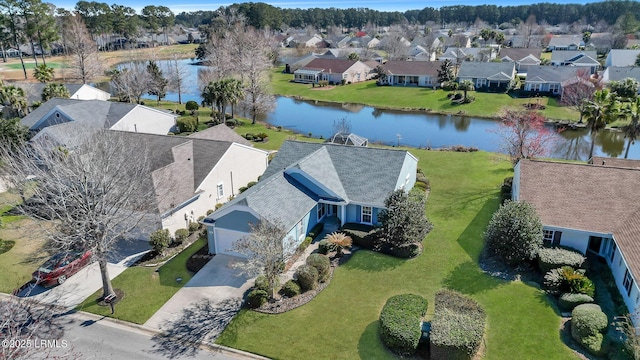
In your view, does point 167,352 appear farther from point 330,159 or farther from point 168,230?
point 330,159

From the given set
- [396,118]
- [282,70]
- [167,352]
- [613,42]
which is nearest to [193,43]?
[282,70]

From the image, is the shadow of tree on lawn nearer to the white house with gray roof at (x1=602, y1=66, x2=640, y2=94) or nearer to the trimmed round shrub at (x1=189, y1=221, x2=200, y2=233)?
the trimmed round shrub at (x1=189, y1=221, x2=200, y2=233)

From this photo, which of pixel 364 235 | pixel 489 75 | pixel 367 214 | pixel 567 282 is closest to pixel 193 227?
pixel 364 235

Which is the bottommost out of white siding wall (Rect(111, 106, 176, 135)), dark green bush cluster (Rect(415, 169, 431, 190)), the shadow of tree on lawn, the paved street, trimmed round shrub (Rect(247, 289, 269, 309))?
the paved street

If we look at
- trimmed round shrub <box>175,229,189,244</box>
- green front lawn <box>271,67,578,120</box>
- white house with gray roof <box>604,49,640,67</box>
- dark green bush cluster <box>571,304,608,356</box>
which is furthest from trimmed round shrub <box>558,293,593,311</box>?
white house with gray roof <box>604,49,640,67</box>

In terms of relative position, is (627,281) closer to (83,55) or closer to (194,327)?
(194,327)

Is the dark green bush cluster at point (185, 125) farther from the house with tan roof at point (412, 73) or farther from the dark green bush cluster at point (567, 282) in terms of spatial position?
the house with tan roof at point (412, 73)

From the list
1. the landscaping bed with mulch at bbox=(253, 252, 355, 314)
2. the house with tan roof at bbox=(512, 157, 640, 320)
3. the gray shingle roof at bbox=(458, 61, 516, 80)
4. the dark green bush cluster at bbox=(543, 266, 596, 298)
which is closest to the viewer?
the dark green bush cluster at bbox=(543, 266, 596, 298)
